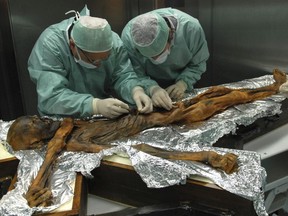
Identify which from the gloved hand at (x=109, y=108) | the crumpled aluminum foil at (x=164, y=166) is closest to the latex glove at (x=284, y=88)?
the crumpled aluminum foil at (x=164, y=166)

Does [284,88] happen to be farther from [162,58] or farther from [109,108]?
[109,108]

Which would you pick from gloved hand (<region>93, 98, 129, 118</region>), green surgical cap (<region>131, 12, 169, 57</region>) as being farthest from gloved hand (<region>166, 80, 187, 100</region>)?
gloved hand (<region>93, 98, 129, 118</region>)

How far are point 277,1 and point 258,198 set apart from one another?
2260 mm

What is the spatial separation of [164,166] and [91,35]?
35.9 inches

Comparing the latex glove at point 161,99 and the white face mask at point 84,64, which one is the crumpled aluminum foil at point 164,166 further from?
the white face mask at point 84,64

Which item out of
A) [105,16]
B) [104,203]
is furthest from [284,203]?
[105,16]

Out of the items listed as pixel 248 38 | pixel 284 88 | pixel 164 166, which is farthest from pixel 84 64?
pixel 248 38

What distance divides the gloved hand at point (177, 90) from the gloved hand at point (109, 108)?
1.80ft

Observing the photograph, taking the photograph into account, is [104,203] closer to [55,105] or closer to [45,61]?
[55,105]

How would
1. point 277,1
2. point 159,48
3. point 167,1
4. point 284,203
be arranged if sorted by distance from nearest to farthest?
point 284,203 < point 159,48 < point 277,1 < point 167,1

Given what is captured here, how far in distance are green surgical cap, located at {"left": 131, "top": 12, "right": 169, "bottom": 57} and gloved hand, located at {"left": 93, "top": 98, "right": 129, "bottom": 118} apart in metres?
0.44

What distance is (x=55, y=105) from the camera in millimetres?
2107

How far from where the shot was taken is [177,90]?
2.53 metres

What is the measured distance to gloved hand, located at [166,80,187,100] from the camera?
2518 mm
